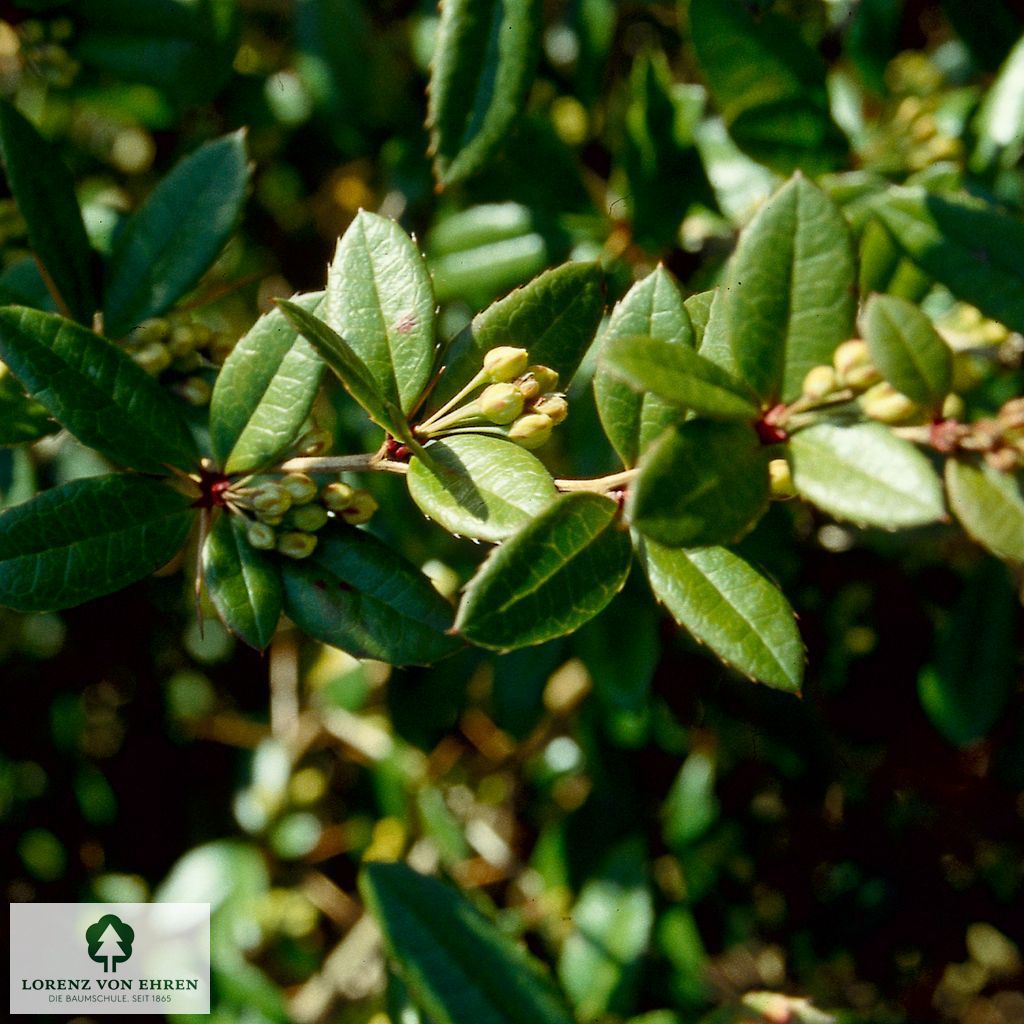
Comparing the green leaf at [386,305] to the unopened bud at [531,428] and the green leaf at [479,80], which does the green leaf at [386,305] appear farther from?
the green leaf at [479,80]

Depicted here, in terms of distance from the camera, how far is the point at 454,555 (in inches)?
76.9

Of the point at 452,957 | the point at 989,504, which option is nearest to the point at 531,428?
the point at 989,504

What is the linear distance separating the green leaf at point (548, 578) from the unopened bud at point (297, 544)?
26cm

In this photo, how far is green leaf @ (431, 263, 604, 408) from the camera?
3.42ft

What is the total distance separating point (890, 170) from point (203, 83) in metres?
1.20

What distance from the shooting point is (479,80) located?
155 centimetres

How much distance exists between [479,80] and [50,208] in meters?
0.64

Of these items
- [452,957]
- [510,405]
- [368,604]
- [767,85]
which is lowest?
[452,957]

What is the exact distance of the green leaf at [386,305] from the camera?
1.04 meters

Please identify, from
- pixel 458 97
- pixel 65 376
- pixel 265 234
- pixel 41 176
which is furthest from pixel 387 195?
pixel 65 376

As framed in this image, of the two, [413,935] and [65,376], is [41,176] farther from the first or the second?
[413,935]

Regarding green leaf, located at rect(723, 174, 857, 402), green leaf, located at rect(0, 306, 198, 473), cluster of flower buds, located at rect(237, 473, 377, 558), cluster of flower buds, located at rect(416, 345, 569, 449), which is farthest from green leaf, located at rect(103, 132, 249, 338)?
green leaf, located at rect(723, 174, 857, 402)

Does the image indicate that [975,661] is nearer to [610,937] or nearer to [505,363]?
[610,937]

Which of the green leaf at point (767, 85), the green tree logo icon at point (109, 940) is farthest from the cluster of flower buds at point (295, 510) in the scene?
the green tree logo icon at point (109, 940)
